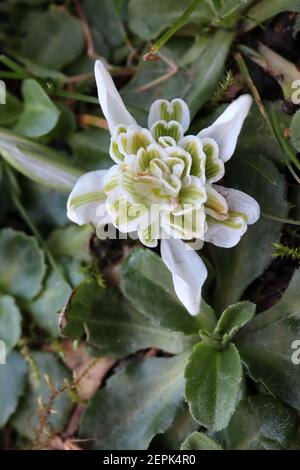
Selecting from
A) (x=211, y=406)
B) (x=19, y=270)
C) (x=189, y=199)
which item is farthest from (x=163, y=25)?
(x=211, y=406)

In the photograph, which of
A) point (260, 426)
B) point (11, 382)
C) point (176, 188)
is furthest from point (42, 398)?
point (176, 188)

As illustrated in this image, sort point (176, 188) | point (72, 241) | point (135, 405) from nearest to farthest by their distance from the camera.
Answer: point (176, 188)
point (135, 405)
point (72, 241)

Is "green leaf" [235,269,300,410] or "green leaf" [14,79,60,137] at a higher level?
"green leaf" [14,79,60,137]

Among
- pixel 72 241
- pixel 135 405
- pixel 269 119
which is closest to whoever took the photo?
pixel 269 119

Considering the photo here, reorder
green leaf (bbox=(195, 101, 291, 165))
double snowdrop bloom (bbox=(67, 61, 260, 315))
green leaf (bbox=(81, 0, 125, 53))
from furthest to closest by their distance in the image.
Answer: green leaf (bbox=(81, 0, 125, 53)), green leaf (bbox=(195, 101, 291, 165)), double snowdrop bloom (bbox=(67, 61, 260, 315))

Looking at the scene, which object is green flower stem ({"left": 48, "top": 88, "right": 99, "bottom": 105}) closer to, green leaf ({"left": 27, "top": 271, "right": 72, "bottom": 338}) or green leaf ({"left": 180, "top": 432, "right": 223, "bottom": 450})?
green leaf ({"left": 27, "top": 271, "right": 72, "bottom": 338})

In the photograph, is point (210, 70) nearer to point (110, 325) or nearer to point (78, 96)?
point (78, 96)

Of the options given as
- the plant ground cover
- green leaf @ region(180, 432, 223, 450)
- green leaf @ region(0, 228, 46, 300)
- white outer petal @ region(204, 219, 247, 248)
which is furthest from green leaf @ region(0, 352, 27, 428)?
white outer petal @ region(204, 219, 247, 248)

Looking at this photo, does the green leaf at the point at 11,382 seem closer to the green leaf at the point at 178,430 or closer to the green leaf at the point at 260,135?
the green leaf at the point at 178,430

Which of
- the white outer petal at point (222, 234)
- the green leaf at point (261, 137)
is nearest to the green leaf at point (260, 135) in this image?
the green leaf at point (261, 137)
